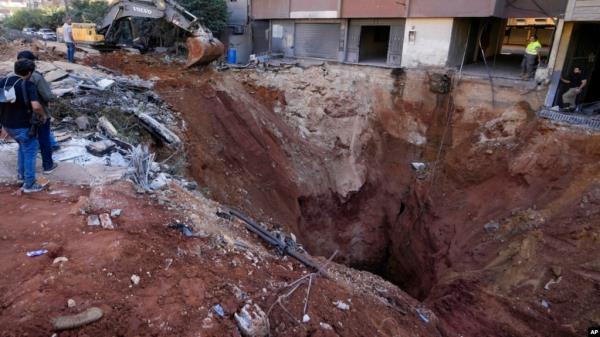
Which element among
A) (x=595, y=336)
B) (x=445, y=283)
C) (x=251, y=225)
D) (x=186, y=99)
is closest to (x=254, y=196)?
(x=186, y=99)

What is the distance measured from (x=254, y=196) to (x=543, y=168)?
745 cm

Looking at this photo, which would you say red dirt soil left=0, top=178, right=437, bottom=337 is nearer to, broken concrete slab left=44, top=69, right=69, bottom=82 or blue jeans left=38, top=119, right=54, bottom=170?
blue jeans left=38, top=119, right=54, bottom=170

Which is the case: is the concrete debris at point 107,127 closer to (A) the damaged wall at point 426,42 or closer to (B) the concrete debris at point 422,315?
(B) the concrete debris at point 422,315

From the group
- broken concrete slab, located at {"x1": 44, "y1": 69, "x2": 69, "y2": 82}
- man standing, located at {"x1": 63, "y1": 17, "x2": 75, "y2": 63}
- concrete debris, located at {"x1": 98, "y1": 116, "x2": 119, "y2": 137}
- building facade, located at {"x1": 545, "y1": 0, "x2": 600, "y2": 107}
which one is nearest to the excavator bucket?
man standing, located at {"x1": 63, "y1": 17, "x2": 75, "y2": 63}

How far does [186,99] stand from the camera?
35.4 feet

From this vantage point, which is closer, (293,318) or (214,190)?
(293,318)

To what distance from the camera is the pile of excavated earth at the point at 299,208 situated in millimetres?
4004

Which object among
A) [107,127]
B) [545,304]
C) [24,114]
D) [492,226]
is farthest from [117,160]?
[492,226]

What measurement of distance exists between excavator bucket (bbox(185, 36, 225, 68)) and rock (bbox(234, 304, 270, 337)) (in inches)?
372

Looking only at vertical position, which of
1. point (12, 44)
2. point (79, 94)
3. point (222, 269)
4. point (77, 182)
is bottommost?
point (222, 269)

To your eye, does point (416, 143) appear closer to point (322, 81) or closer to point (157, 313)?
point (322, 81)

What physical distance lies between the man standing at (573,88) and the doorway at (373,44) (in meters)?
6.87

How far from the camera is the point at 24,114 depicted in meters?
5.13

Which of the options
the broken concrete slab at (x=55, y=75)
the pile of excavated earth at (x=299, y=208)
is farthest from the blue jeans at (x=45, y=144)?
the broken concrete slab at (x=55, y=75)
